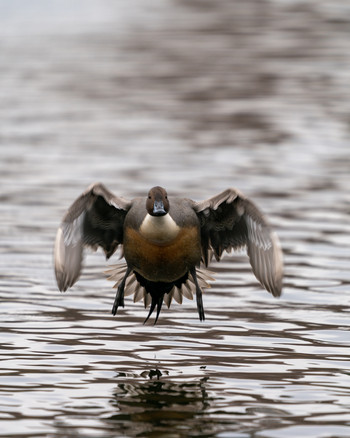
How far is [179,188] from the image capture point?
61.2 ft

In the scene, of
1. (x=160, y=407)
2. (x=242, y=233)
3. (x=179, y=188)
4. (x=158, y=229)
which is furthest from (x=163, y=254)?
(x=179, y=188)

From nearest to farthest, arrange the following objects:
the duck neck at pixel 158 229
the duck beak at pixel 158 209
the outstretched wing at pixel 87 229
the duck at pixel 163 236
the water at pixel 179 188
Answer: the water at pixel 179 188 < the duck beak at pixel 158 209 < the duck neck at pixel 158 229 < the duck at pixel 163 236 < the outstretched wing at pixel 87 229

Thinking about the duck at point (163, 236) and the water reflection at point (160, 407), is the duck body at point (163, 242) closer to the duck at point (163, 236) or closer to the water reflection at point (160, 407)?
the duck at point (163, 236)

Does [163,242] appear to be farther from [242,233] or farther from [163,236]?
[242,233]

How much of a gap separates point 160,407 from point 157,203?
1.82 m

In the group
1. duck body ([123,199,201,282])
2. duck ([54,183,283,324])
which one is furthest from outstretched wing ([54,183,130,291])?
duck body ([123,199,201,282])

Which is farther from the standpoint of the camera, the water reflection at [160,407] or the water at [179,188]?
the water at [179,188]

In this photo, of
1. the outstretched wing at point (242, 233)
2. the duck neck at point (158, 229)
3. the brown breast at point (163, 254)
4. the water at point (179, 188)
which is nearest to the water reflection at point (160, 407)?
the water at point (179, 188)

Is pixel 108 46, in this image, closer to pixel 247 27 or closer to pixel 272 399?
pixel 247 27

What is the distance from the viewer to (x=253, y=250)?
10797mm

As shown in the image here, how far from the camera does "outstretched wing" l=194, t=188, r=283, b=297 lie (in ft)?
34.1

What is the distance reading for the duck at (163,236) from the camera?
1012 centimetres

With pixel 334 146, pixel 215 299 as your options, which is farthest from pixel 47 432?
pixel 334 146

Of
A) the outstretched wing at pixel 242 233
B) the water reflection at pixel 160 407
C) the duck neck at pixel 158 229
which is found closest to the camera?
the water reflection at pixel 160 407
